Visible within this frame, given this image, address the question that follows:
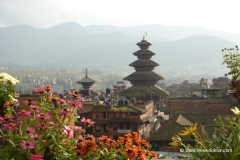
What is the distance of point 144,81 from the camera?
185 feet

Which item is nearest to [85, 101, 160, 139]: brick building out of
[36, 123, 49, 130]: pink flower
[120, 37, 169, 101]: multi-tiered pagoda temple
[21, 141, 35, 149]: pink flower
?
[120, 37, 169, 101]: multi-tiered pagoda temple

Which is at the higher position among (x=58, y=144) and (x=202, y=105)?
(x=202, y=105)

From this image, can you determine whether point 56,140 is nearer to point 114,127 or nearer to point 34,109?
point 34,109

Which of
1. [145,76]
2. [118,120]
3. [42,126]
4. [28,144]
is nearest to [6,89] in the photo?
[42,126]

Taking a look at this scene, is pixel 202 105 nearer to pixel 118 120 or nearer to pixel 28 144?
pixel 118 120

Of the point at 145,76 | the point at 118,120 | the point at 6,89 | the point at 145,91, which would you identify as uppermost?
the point at 145,76

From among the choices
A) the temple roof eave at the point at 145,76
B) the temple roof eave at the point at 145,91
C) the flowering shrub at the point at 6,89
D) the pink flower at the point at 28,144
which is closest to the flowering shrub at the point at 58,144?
the pink flower at the point at 28,144

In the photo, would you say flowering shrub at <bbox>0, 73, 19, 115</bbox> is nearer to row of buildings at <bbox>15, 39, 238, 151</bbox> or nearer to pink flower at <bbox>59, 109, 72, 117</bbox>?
pink flower at <bbox>59, 109, 72, 117</bbox>

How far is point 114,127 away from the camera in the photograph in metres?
39.8

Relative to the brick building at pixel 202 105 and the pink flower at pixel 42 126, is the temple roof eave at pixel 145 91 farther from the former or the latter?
the pink flower at pixel 42 126

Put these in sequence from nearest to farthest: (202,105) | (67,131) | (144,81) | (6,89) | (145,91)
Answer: (67,131) < (6,89) < (202,105) < (145,91) < (144,81)

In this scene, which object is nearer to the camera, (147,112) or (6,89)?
(6,89)

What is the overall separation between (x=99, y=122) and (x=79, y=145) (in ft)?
112

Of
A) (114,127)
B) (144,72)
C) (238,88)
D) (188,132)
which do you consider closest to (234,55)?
(238,88)
